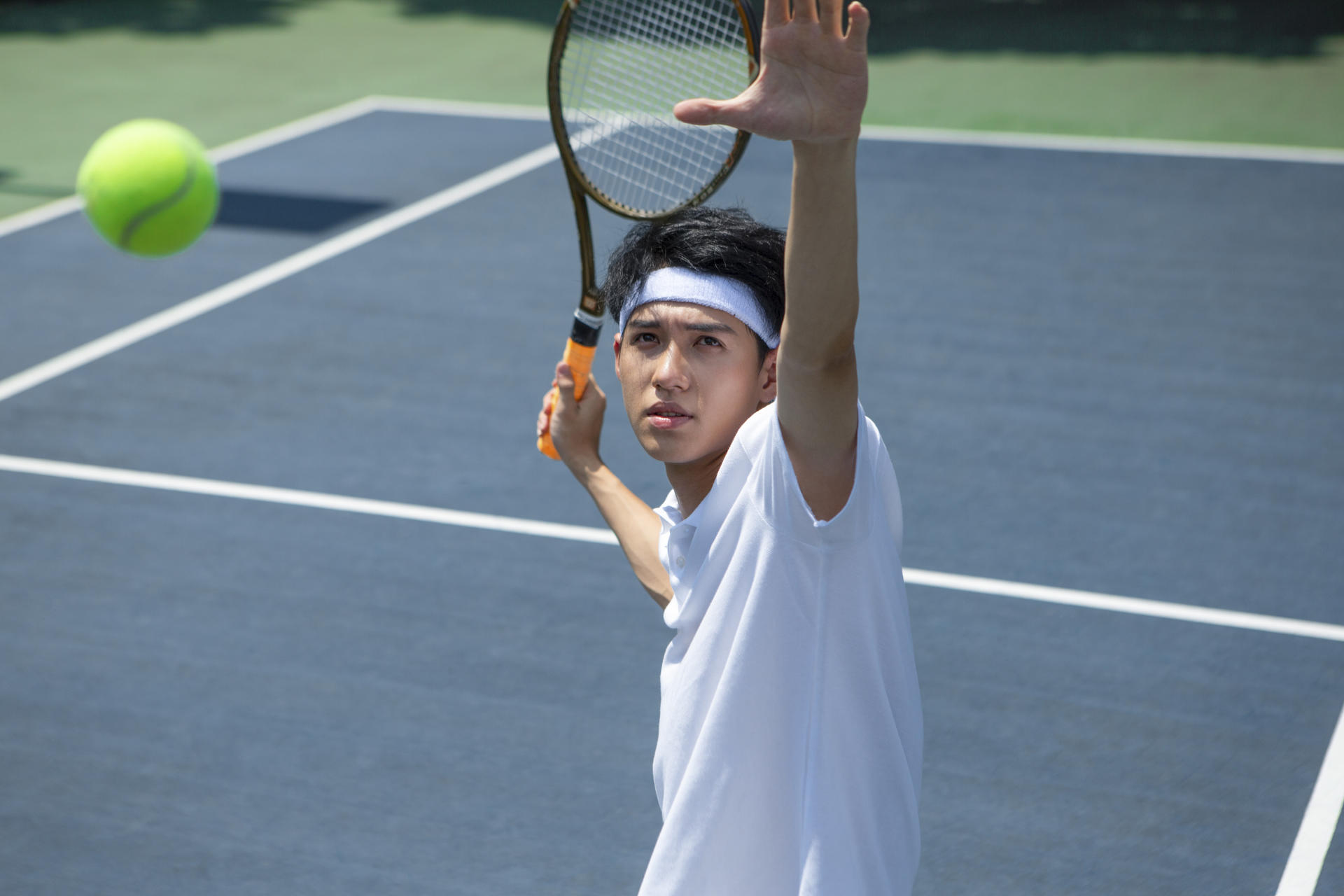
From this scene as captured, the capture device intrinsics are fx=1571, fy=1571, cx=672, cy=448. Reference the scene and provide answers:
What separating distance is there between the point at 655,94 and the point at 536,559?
4523 millimetres

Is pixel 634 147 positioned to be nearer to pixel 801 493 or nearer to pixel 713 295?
pixel 713 295

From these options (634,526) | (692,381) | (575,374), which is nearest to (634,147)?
(575,374)

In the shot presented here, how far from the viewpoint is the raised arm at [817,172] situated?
1.65m

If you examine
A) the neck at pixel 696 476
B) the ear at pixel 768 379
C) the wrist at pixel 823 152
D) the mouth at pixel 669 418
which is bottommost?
the neck at pixel 696 476

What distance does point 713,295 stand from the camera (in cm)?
212

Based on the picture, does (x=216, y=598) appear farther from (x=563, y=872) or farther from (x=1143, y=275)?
(x=1143, y=275)

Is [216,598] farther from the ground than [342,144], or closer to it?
closer to it

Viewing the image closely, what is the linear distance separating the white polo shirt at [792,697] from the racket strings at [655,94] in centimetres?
99

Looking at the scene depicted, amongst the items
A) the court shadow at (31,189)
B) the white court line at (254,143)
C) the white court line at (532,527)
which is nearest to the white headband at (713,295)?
the white court line at (532,527)

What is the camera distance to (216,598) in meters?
4.84

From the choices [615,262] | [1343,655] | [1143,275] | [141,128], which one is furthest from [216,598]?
[1143,275]

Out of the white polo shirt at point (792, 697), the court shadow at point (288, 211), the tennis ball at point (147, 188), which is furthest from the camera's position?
the court shadow at point (288, 211)

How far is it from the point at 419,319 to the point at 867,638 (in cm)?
576

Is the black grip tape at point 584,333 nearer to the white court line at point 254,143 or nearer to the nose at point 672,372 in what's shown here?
the nose at point 672,372
